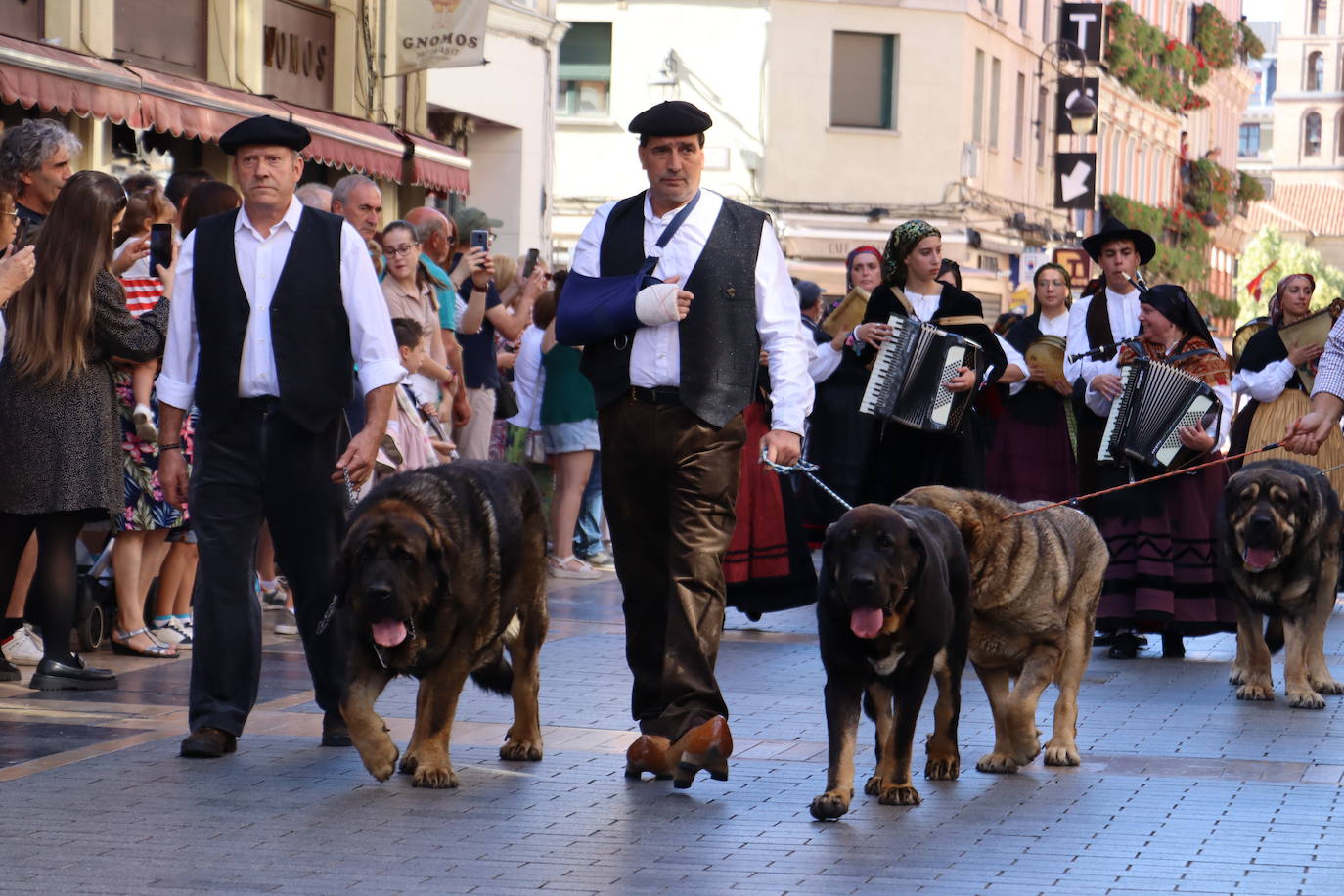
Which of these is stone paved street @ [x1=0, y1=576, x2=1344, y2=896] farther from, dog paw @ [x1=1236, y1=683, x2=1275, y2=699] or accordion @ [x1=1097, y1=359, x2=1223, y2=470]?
accordion @ [x1=1097, y1=359, x2=1223, y2=470]

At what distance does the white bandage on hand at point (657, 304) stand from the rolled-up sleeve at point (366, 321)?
0.97 meters

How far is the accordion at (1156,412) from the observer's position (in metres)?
12.1

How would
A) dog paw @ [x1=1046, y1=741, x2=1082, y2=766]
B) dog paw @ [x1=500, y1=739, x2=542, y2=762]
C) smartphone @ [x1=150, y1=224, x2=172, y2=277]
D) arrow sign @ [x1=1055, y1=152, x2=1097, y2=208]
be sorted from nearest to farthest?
dog paw @ [x1=500, y1=739, x2=542, y2=762], dog paw @ [x1=1046, y1=741, x2=1082, y2=766], smartphone @ [x1=150, y1=224, x2=172, y2=277], arrow sign @ [x1=1055, y1=152, x2=1097, y2=208]

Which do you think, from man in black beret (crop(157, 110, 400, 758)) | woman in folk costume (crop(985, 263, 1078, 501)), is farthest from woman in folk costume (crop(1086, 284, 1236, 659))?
man in black beret (crop(157, 110, 400, 758))

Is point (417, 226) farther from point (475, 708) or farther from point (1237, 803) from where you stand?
point (1237, 803)

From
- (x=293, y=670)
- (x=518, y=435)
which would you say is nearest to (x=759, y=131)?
(x=518, y=435)

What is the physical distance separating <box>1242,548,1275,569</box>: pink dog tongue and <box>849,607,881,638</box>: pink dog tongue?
13.0ft

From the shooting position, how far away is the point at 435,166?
2148cm

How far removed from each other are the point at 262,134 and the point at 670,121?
1439 millimetres

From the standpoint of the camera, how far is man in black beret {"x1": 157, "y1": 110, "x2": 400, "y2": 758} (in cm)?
799

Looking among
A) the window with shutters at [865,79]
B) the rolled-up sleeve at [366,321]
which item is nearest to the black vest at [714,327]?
the rolled-up sleeve at [366,321]

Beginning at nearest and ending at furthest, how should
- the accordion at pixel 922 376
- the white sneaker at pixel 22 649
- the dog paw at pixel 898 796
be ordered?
the dog paw at pixel 898 796 → the white sneaker at pixel 22 649 → the accordion at pixel 922 376

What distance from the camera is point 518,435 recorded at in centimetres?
1628

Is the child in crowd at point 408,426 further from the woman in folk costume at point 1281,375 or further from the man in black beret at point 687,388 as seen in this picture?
the woman in folk costume at point 1281,375
